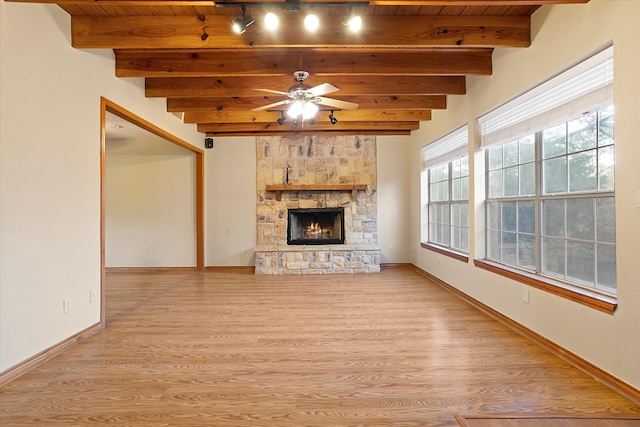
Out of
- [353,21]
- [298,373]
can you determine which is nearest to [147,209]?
[298,373]

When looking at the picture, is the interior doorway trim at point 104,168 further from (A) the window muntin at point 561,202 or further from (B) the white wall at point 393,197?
(A) the window muntin at point 561,202

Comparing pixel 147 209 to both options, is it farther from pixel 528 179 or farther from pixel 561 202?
pixel 561 202

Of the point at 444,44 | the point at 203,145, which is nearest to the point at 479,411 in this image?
the point at 444,44

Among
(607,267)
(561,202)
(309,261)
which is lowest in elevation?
(309,261)

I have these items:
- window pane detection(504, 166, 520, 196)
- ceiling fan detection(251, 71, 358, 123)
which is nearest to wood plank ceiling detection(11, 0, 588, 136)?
ceiling fan detection(251, 71, 358, 123)

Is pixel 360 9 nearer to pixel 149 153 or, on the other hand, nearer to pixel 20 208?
pixel 20 208

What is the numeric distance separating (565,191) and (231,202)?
5.12 meters

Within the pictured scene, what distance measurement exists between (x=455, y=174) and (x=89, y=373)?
4663mm

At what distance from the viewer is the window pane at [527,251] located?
9.93ft

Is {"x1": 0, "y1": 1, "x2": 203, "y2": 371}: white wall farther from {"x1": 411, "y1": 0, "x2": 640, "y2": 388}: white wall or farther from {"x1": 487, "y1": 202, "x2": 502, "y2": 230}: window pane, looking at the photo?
{"x1": 487, "y1": 202, "x2": 502, "y2": 230}: window pane

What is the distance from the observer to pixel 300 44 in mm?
2758

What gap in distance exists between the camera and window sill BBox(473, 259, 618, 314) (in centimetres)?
210

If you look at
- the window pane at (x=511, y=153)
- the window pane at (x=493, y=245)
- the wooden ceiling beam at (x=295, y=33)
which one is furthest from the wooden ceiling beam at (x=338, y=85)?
the window pane at (x=493, y=245)

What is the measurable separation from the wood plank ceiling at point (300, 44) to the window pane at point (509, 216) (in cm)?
138
